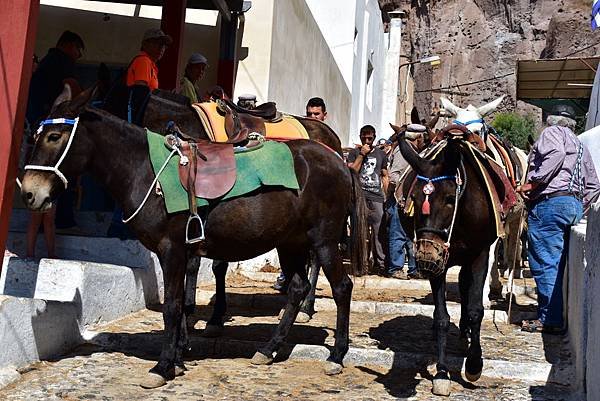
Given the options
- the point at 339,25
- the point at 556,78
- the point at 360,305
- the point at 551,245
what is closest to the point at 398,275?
the point at 360,305

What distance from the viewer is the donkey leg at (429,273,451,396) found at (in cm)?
504

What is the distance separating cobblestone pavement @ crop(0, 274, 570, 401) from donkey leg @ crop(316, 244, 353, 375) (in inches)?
6.6

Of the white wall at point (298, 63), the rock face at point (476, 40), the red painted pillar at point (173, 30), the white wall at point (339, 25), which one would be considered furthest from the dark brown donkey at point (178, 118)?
the rock face at point (476, 40)

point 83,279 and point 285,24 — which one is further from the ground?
point 285,24

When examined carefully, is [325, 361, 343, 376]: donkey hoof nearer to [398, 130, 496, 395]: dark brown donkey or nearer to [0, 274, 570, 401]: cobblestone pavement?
[0, 274, 570, 401]: cobblestone pavement

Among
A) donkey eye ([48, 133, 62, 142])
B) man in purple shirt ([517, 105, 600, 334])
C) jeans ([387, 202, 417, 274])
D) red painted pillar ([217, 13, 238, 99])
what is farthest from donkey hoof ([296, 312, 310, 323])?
red painted pillar ([217, 13, 238, 99])

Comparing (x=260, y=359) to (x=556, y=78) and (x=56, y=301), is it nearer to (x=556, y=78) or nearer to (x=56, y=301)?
(x=56, y=301)

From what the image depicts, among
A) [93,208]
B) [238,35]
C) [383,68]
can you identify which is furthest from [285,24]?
[383,68]

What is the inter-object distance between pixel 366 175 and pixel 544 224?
3627mm

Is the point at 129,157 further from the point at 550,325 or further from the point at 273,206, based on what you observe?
the point at 550,325

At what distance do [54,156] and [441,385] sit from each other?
10.3 ft

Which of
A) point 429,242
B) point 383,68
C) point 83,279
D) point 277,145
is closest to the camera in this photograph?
point 429,242

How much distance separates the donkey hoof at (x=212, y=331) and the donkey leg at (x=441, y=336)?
2059 mm

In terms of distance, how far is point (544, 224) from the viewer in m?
6.87
